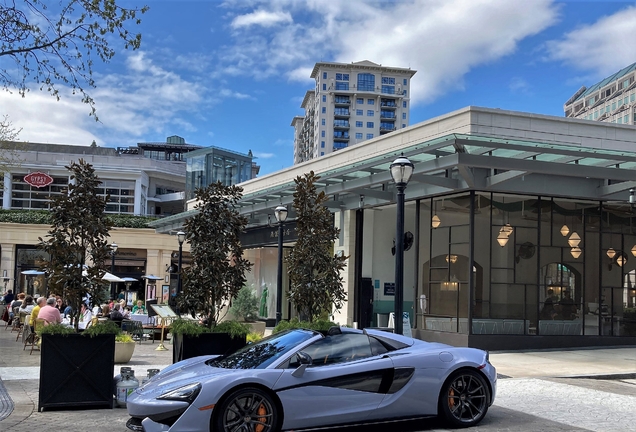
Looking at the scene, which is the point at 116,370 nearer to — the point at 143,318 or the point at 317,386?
the point at 317,386

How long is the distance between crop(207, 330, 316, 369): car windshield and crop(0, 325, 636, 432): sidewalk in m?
1.50

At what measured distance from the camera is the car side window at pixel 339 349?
802 cm

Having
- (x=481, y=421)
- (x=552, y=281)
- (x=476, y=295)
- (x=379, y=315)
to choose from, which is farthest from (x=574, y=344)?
(x=481, y=421)

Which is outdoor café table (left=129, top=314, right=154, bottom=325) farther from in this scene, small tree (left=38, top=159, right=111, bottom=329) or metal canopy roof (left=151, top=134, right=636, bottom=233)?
small tree (left=38, top=159, right=111, bottom=329)

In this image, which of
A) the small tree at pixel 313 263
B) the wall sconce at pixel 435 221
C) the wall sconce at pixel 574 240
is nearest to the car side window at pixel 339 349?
the small tree at pixel 313 263

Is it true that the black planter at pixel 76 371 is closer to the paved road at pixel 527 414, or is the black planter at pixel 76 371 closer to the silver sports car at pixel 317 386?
the paved road at pixel 527 414

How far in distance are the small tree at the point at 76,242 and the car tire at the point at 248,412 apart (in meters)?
3.79

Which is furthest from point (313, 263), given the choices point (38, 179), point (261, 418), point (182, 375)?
point (38, 179)

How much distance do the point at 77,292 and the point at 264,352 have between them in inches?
137

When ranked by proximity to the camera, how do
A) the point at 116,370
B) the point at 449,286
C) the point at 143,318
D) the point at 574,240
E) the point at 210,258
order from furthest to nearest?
the point at 143,318 → the point at 574,240 → the point at 449,286 → the point at 116,370 → the point at 210,258

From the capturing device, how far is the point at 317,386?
7.72 metres

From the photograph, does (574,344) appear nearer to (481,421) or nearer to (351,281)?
(351,281)

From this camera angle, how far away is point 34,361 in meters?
15.4

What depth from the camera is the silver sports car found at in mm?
7316
